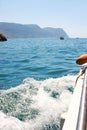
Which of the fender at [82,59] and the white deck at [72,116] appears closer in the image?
the white deck at [72,116]

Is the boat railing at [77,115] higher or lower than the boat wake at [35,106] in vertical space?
lower

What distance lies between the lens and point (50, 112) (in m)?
5.66

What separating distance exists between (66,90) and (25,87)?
1.55 m

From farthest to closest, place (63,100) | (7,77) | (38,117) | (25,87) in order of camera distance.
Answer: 1. (7,77)
2. (25,87)
3. (63,100)
4. (38,117)

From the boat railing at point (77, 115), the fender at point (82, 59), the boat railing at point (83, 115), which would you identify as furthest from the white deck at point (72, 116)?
the fender at point (82, 59)

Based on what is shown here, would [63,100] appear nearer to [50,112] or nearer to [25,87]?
[50,112]

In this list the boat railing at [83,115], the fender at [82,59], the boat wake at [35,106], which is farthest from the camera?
the boat wake at [35,106]

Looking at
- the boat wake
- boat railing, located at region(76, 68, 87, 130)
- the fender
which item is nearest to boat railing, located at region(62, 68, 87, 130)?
boat railing, located at region(76, 68, 87, 130)

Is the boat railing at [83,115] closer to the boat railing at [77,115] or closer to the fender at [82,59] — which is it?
the boat railing at [77,115]

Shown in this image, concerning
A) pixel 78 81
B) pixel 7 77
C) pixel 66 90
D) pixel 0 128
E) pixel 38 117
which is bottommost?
pixel 0 128

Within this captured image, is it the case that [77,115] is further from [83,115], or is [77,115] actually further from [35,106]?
[35,106]

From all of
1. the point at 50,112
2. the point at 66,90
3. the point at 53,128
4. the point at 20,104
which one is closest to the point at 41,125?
the point at 53,128

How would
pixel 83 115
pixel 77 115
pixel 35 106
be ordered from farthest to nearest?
pixel 35 106 < pixel 77 115 < pixel 83 115

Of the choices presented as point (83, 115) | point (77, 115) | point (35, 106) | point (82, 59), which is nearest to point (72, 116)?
point (77, 115)
